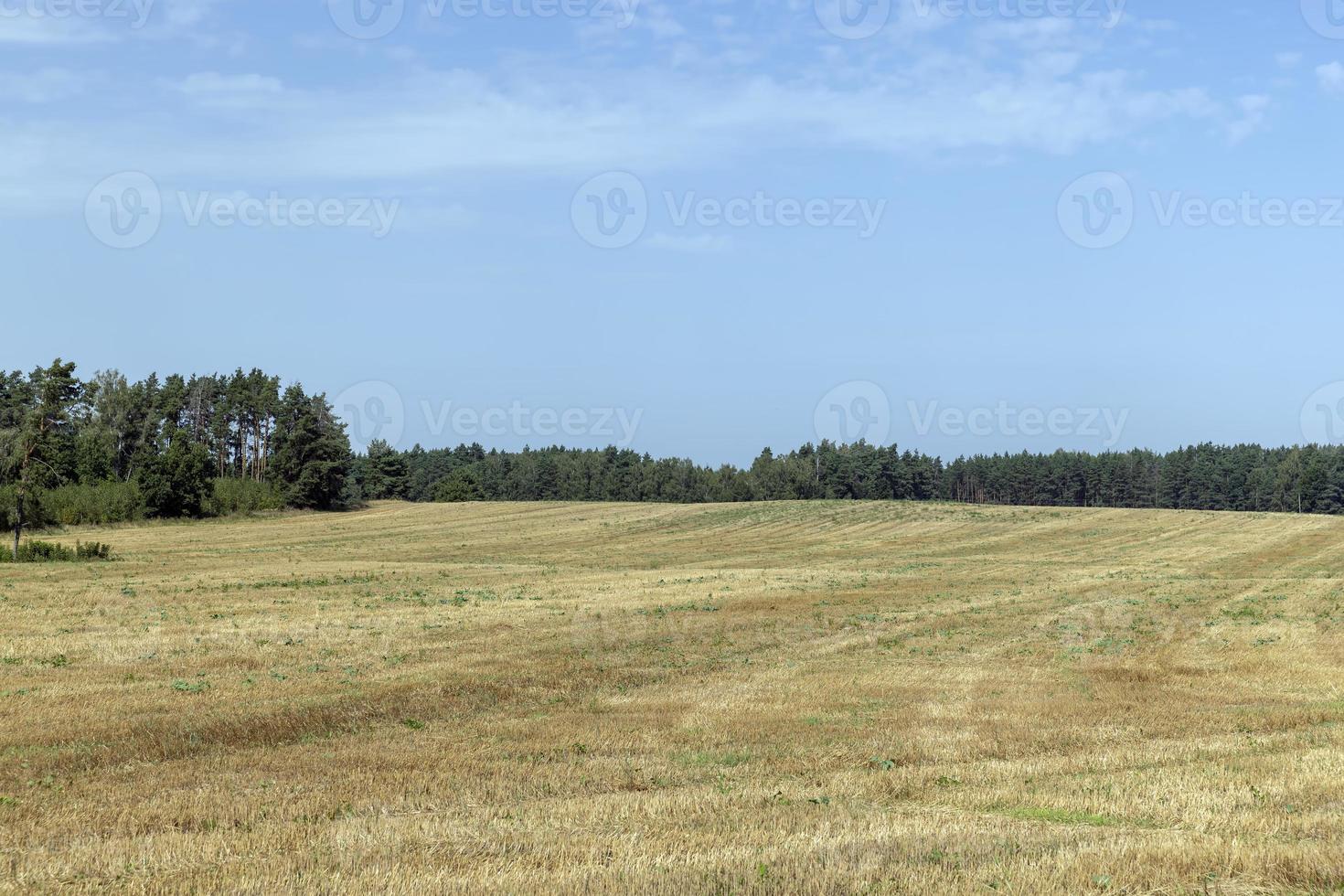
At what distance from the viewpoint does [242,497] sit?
109 m

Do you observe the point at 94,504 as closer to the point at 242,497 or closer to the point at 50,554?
the point at 242,497

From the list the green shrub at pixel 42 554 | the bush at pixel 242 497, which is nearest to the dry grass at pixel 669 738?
the green shrub at pixel 42 554

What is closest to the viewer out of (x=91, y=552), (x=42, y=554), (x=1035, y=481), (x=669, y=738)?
(x=669, y=738)

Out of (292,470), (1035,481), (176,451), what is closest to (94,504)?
(176,451)

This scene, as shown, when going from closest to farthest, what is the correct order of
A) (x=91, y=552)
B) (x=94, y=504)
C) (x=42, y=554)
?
(x=42, y=554) → (x=91, y=552) → (x=94, y=504)

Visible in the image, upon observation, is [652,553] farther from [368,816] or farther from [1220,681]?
[368,816]

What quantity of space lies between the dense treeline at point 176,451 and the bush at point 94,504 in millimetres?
98

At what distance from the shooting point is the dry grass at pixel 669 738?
Answer: 9453 millimetres

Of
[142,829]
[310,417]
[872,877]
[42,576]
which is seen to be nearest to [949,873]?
[872,877]

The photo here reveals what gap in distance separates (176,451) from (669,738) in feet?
311

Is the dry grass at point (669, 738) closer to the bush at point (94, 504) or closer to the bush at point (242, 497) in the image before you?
the bush at point (94, 504)

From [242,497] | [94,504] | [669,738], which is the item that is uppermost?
[242,497]

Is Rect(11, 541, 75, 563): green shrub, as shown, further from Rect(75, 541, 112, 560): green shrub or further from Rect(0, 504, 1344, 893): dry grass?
Rect(0, 504, 1344, 893): dry grass

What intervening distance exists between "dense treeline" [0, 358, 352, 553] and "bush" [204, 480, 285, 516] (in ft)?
0.40
